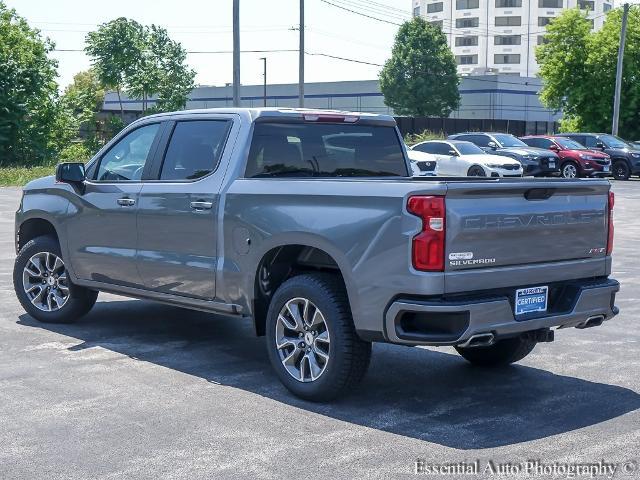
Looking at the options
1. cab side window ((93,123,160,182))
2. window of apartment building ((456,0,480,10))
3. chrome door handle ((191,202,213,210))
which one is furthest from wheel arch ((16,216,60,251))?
window of apartment building ((456,0,480,10))

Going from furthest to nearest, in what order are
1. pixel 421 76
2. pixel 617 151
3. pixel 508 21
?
pixel 508 21, pixel 421 76, pixel 617 151

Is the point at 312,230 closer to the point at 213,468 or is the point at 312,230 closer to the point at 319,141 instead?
the point at 319,141

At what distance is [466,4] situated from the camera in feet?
396

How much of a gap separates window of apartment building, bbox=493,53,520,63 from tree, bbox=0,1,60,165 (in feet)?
268

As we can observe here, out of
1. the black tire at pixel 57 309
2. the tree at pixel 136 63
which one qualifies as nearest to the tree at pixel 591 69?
the tree at pixel 136 63

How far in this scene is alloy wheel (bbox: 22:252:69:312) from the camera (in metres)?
8.98

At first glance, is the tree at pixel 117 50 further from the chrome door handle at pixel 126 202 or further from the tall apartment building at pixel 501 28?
the chrome door handle at pixel 126 202

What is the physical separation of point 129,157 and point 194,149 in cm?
92

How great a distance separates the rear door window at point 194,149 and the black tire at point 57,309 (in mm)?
1693

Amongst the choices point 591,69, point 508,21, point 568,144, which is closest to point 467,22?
point 508,21

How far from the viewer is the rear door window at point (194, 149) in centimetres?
745

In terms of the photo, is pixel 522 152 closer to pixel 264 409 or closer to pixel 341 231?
pixel 341 231

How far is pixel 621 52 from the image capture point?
1827 inches

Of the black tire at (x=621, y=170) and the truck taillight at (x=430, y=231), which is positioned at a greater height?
the truck taillight at (x=430, y=231)
